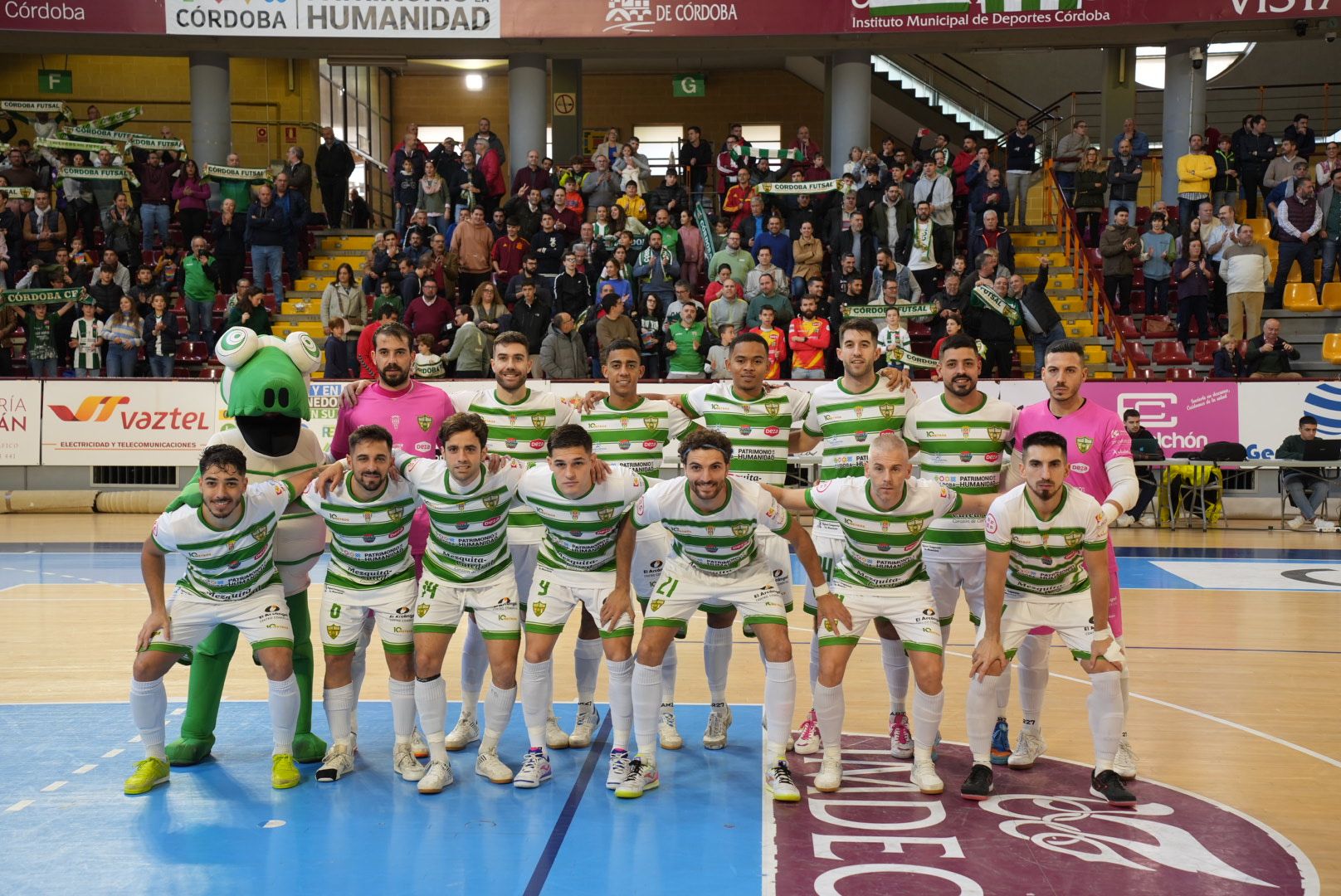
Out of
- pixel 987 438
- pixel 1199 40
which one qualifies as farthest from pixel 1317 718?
pixel 1199 40

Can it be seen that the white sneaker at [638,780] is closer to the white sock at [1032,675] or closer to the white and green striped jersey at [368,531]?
the white and green striped jersey at [368,531]

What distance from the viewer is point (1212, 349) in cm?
1903

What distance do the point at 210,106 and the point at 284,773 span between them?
66.0 feet

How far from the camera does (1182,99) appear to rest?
75.7 ft

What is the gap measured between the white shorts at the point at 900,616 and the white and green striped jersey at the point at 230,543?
9.91ft

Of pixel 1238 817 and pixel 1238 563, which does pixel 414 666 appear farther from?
pixel 1238 563

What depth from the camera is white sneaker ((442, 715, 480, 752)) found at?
7156 millimetres

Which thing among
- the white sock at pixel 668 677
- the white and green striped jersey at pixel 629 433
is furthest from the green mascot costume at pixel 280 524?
the white sock at pixel 668 677

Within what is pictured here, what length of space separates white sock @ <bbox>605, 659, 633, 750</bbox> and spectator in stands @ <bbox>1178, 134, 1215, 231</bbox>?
17655 millimetres

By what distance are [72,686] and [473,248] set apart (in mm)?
12209

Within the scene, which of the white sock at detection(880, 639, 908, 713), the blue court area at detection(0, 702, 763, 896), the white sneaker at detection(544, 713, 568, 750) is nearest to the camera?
the blue court area at detection(0, 702, 763, 896)

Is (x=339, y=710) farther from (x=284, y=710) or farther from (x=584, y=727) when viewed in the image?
(x=584, y=727)

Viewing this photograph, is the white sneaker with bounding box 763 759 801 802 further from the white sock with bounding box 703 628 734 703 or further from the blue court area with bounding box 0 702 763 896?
the white sock with bounding box 703 628 734 703

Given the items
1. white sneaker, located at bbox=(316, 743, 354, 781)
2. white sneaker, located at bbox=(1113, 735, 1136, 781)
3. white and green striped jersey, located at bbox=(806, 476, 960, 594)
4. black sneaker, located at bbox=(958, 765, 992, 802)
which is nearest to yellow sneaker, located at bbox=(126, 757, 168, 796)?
white sneaker, located at bbox=(316, 743, 354, 781)
